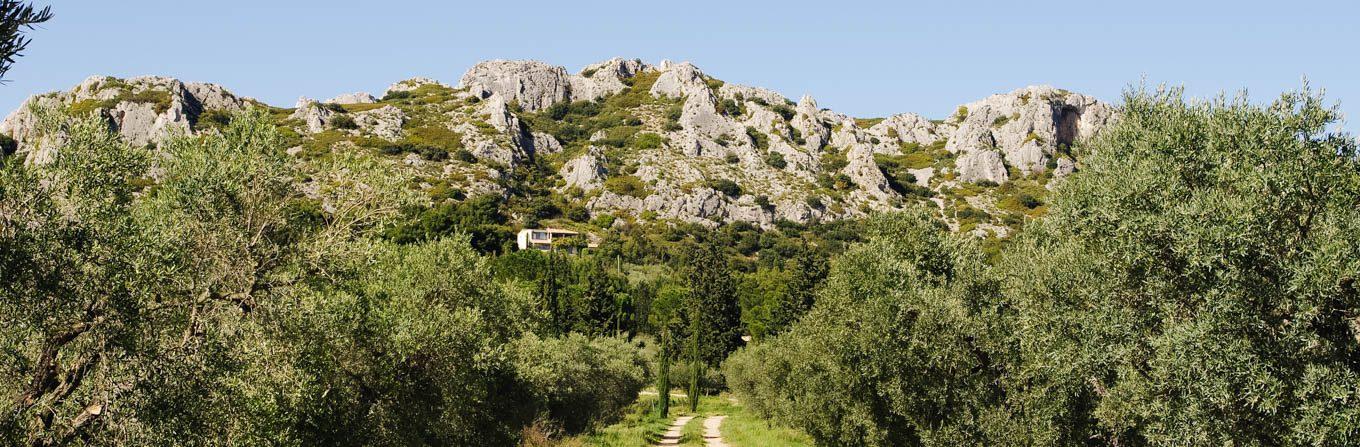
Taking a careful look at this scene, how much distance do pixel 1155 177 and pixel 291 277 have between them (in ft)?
58.8

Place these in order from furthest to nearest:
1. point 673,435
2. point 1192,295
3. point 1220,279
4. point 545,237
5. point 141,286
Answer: point 545,237 < point 673,435 < point 1192,295 < point 1220,279 < point 141,286

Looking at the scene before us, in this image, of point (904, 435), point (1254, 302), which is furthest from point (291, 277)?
point (904, 435)

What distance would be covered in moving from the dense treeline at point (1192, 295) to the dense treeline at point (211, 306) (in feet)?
52.8

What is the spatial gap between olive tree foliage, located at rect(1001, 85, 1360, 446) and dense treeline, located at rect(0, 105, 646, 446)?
53.0ft

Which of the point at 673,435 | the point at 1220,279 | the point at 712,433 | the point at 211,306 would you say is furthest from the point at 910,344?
the point at 712,433

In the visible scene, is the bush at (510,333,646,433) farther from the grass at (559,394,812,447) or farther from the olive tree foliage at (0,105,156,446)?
the olive tree foliage at (0,105,156,446)

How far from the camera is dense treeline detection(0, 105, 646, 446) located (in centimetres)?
1300

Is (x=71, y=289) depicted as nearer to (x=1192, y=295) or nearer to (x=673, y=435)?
(x=1192, y=295)

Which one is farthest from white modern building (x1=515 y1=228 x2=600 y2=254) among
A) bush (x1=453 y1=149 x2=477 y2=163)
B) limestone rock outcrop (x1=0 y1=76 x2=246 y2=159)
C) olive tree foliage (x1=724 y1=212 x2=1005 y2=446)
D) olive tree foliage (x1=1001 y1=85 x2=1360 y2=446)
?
olive tree foliage (x1=1001 y1=85 x2=1360 y2=446)

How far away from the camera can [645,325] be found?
114062 millimetres

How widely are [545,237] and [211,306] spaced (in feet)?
483

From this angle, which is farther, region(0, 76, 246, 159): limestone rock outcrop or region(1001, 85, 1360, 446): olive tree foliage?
region(0, 76, 246, 159): limestone rock outcrop

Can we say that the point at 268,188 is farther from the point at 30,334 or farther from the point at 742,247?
the point at 742,247

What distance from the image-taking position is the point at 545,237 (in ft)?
533
